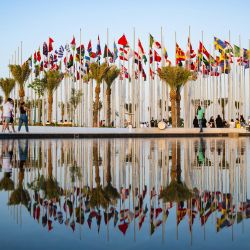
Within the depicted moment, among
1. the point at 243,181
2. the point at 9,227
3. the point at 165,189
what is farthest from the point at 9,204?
the point at 243,181

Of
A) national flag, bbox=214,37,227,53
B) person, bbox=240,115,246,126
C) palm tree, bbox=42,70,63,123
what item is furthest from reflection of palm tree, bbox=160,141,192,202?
palm tree, bbox=42,70,63,123

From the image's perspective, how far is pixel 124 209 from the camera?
495 cm

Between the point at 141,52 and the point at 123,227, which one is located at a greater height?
the point at 141,52

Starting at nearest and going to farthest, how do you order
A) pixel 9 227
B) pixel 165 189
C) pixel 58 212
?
pixel 9 227, pixel 58 212, pixel 165 189

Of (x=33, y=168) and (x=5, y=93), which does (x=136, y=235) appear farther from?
(x=5, y=93)

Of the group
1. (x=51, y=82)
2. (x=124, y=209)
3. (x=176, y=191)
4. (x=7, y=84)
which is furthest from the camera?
(x=7, y=84)

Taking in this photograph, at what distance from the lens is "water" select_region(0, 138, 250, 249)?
361cm

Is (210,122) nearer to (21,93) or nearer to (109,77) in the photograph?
(109,77)

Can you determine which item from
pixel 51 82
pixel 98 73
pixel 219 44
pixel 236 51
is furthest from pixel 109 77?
pixel 236 51

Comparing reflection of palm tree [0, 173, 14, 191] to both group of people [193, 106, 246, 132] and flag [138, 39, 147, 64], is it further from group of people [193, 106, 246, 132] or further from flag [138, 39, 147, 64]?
flag [138, 39, 147, 64]

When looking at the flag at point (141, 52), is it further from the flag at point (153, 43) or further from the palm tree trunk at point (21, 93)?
the palm tree trunk at point (21, 93)

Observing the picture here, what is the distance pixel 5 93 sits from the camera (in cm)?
5775

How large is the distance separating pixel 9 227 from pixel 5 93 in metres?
55.5

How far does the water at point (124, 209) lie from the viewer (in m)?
3.61
